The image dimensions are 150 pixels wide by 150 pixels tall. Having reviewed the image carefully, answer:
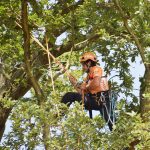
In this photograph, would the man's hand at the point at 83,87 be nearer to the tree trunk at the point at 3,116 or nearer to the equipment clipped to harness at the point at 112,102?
the equipment clipped to harness at the point at 112,102

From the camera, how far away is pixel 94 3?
21.6 ft

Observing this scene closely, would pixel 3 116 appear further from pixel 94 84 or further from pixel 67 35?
pixel 94 84

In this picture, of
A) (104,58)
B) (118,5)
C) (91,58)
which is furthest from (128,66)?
(118,5)

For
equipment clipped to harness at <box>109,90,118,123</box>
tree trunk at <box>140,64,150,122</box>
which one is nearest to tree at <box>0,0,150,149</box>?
tree trunk at <box>140,64,150,122</box>

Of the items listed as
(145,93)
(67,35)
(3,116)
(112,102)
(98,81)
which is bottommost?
(3,116)

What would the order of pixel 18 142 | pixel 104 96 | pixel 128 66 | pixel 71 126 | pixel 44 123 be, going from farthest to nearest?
pixel 128 66, pixel 104 96, pixel 18 142, pixel 44 123, pixel 71 126

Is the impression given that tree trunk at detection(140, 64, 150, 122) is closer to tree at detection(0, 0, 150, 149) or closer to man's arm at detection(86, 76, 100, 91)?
tree at detection(0, 0, 150, 149)

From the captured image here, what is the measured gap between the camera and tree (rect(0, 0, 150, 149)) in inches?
248

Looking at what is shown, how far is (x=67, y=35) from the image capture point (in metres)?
9.94

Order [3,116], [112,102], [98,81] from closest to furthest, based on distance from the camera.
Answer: [98,81], [112,102], [3,116]

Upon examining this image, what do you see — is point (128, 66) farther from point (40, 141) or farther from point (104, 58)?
point (40, 141)

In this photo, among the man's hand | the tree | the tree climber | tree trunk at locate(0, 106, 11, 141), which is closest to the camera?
the tree

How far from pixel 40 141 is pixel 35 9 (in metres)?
2.12

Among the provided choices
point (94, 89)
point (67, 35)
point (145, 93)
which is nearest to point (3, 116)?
point (67, 35)
